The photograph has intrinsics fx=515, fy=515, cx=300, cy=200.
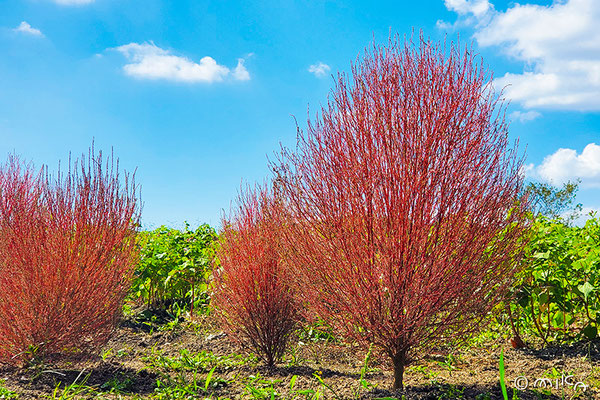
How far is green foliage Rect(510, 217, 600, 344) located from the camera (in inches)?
218

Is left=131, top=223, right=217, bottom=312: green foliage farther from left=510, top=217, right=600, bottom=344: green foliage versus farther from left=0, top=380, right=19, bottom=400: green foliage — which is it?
left=510, top=217, right=600, bottom=344: green foliage

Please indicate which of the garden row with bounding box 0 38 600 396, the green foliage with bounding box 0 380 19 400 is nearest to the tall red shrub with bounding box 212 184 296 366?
the garden row with bounding box 0 38 600 396

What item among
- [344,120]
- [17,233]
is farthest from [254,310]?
[17,233]

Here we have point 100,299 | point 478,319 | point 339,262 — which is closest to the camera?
point 339,262

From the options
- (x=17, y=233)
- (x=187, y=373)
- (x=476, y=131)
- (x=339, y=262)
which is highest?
(x=476, y=131)

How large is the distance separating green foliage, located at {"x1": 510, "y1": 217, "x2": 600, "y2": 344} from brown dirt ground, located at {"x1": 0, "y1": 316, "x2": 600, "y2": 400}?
358 millimetres

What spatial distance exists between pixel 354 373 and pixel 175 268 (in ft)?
13.5

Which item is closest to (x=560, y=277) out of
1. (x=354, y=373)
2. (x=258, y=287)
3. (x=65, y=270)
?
(x=354, y=373)

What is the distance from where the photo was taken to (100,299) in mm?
5898

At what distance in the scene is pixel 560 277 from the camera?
5781mm

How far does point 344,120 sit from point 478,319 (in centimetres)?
216

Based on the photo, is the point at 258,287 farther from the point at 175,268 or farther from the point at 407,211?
the point at 175,268

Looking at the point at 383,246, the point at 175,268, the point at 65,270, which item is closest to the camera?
the point at 383,246

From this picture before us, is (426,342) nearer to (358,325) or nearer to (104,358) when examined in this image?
(358,325)
